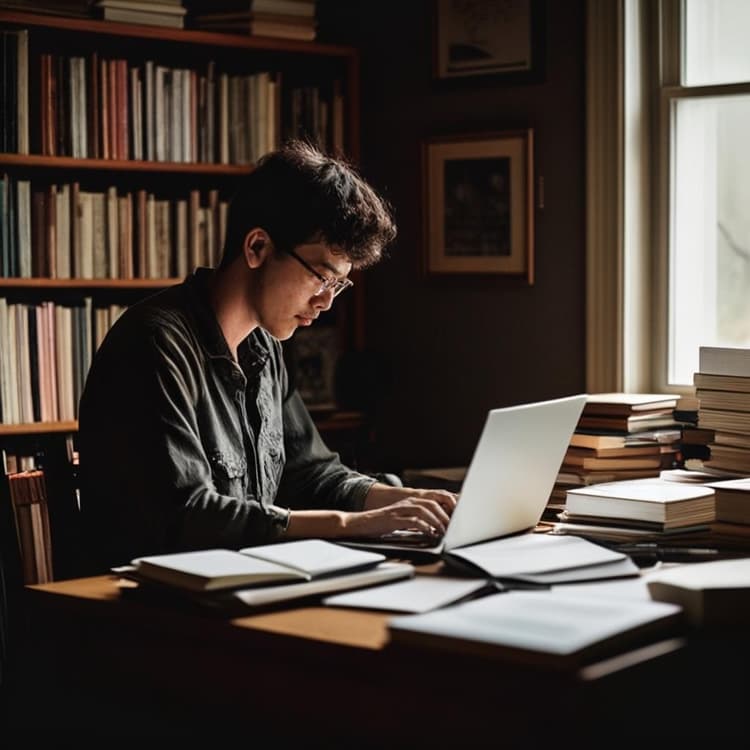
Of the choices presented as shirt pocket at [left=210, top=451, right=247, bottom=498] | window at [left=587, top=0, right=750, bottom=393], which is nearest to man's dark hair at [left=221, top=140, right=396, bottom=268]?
shirt pocket at [left=210, top=451, right=247, bottom=498]

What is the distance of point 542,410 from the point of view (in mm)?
2170

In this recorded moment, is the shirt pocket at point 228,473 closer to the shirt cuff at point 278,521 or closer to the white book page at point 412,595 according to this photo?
the shirt cuff at point 278,521

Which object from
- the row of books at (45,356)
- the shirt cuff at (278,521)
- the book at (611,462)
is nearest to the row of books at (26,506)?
the shirt cuff at (278,521)

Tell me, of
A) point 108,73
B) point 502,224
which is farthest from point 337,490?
point 108,73

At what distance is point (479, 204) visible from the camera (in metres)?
3.84

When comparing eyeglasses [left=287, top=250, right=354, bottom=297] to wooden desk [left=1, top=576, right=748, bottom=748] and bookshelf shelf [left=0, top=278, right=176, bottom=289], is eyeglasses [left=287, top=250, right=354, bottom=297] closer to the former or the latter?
wooden desk [left=1, top=576, right=748, bottom=748]

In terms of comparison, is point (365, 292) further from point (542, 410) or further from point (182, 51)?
point (542, 410)

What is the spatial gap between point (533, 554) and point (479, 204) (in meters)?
1.93

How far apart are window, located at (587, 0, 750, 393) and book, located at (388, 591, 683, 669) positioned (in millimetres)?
1881

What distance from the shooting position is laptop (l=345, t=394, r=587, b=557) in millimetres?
2064

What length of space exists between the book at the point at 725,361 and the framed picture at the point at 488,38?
1213 millimetres

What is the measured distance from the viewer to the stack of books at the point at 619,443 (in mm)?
2857

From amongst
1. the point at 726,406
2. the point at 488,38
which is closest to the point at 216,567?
the point at 726,406

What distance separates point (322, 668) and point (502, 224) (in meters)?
2.31
